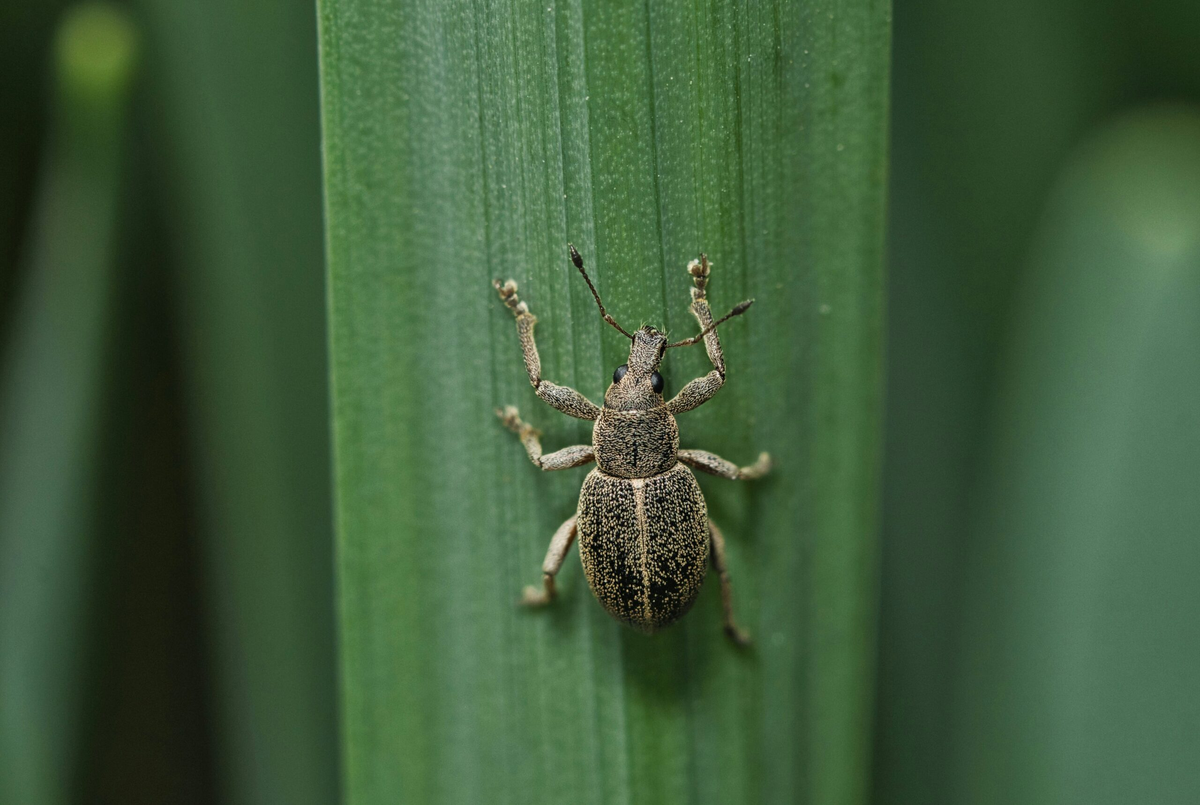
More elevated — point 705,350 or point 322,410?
point 705,350

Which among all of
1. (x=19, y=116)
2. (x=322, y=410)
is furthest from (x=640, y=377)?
(x=19, y=116)

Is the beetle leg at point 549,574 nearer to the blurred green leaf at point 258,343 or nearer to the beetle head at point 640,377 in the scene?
the beetle head at point 640,377

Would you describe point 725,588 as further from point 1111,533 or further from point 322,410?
point 322,410

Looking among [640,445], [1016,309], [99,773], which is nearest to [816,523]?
[640,445]

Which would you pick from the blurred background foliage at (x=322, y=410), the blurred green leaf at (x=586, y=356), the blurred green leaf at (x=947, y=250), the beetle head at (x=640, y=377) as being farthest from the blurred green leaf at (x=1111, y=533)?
the beetle head at (x=640, y=377)

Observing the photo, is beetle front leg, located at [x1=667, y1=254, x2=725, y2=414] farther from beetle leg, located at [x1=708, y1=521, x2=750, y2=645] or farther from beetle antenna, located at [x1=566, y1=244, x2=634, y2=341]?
beetle leg, located at [x1=708, y1=521, x2=750, y2=645]

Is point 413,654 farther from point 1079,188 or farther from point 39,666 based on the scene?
point 1079,188

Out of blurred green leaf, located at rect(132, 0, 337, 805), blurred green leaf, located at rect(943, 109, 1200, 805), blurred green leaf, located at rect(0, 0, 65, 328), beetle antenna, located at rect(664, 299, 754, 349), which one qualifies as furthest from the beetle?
blurred green leaf, located at rect(0, 0, 65, 328)
